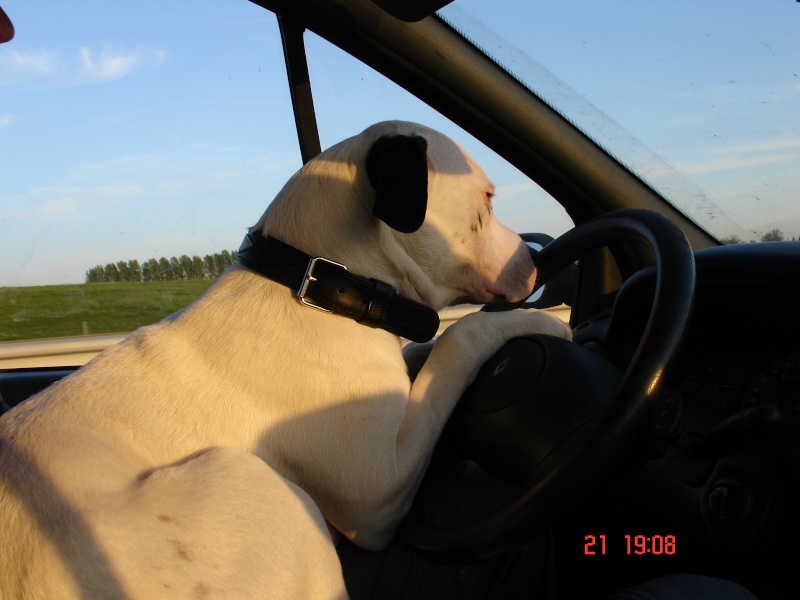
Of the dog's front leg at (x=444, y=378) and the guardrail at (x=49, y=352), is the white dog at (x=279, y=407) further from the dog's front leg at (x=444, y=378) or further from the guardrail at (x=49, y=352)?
the guardrail at (x=49, y=352)

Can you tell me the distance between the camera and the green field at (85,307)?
9.57 feet

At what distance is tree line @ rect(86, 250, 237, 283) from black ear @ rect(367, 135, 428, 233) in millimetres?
1178

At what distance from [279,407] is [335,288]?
12.7 inches

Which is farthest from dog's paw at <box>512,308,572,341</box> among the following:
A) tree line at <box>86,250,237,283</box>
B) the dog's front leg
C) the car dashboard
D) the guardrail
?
the guardrail

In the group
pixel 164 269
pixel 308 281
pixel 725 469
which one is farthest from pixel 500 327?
pixel 164 269

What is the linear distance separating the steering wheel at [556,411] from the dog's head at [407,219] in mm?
436

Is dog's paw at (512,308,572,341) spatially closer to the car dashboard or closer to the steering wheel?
the steering wheel

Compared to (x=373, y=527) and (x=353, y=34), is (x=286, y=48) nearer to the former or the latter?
(x=353, y=34)

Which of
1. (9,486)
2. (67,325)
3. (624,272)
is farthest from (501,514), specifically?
(67,325)

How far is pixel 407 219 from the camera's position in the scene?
68.0 inches

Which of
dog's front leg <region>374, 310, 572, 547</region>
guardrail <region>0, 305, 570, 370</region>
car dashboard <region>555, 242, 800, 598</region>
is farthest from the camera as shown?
guardrail <region>0, 305, 570, 370</region>

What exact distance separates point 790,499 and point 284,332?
1233 mm

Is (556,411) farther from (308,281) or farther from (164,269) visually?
(164,269)

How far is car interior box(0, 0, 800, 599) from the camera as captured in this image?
1.26 meters
